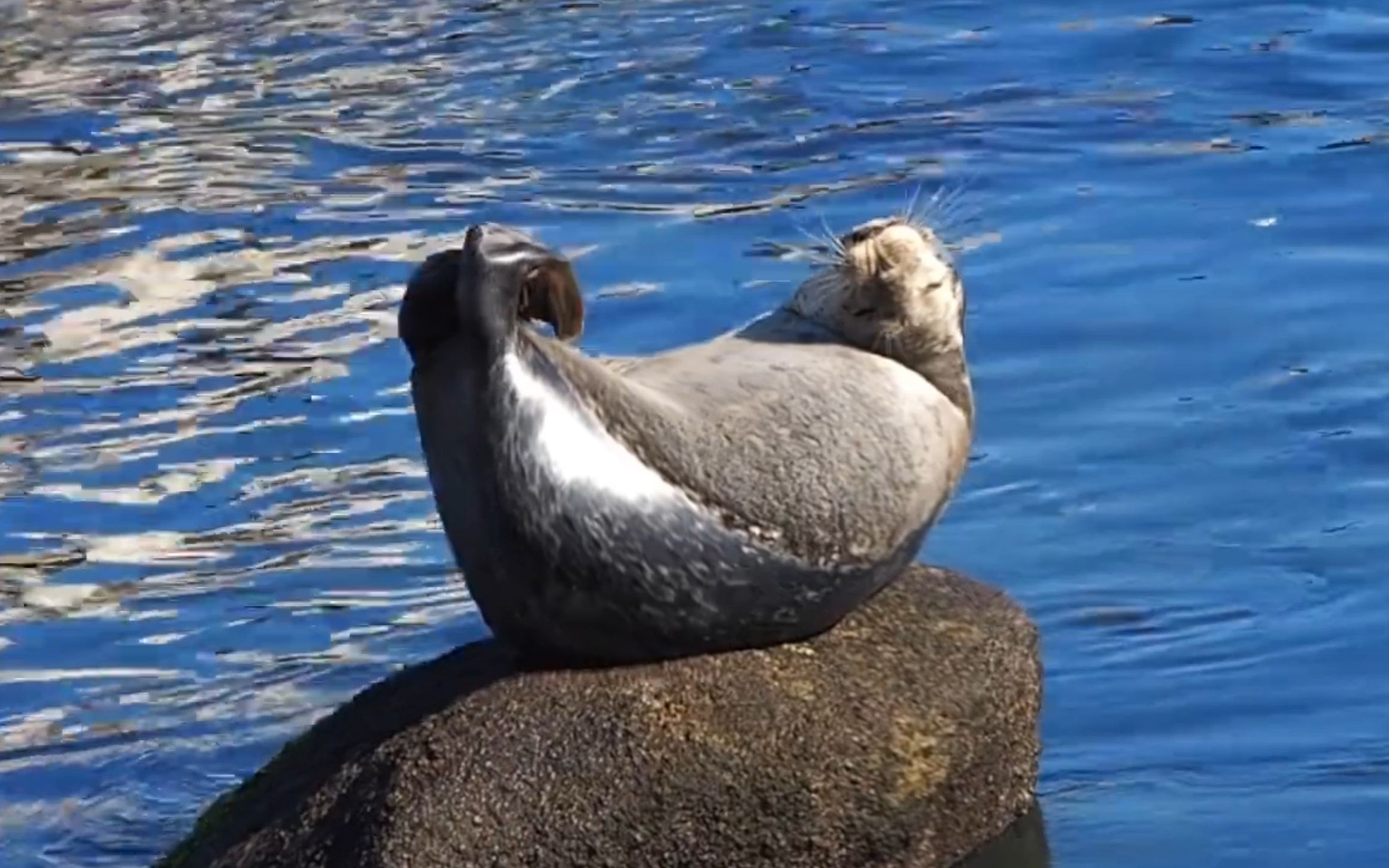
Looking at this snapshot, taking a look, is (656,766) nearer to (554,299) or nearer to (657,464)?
(657,464)

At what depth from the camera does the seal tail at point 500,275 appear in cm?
532

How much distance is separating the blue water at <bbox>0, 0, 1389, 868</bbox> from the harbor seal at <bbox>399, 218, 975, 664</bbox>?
886 millimetres

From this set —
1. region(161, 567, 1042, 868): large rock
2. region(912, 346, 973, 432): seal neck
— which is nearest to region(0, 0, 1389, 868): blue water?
region(161, 567, 1042, 868): large rock

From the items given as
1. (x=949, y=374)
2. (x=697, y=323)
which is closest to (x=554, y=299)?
(x=949, y=374)

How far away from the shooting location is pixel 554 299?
5.52 m

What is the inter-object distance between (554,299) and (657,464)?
0.35 m

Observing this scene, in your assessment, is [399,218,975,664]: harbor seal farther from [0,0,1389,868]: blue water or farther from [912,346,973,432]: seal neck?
[0,0,1389,868]: blue water

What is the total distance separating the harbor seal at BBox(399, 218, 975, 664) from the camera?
5379mm

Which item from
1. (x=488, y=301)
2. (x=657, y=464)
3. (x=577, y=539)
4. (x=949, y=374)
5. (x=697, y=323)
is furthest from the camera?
(x=697, y=323)

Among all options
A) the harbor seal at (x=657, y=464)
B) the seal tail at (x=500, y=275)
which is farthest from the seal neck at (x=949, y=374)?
the seal tail at (x=500, y=275)

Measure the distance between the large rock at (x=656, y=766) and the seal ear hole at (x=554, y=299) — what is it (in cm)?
64

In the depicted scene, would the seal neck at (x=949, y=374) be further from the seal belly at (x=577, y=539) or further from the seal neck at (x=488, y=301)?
the seal neck at (x=488, y=301)

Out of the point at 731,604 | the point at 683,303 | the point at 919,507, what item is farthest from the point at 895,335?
the point at 683,303

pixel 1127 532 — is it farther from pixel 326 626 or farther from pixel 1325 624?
pixel 326 626
